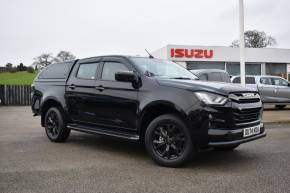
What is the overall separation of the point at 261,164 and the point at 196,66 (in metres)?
22.5

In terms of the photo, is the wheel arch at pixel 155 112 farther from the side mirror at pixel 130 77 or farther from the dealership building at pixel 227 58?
the dealership building at pixel 227 58

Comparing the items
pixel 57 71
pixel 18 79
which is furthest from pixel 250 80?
pixel 18 79

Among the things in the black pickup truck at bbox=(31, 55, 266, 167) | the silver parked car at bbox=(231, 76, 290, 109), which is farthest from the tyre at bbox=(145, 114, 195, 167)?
the silver parked car at bbox=(231, 76, 290, 109)

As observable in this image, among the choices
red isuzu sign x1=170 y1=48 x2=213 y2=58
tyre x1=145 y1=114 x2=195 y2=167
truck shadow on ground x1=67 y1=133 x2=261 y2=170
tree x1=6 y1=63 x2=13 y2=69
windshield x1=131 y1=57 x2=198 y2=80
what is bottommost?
truck shadow on ground x1=67 y1=133 x2=261 y2=170

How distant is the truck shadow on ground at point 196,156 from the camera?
17.5ft

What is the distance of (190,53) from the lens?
2677cm

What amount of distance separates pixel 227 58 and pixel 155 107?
2406cm

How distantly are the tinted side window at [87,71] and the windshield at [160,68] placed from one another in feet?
3.06

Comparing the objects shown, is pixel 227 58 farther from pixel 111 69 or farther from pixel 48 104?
pixel 111 69

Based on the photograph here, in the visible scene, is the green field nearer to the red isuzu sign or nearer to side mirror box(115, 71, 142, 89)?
the red isuzu sign

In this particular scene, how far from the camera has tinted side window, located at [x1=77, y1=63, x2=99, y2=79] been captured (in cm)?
659

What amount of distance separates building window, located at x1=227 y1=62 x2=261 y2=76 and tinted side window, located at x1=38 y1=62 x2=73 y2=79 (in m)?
22.5

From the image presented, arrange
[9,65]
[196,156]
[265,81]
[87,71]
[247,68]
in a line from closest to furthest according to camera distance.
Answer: [196,156] → [87,71] → [265,81] → [247,68] → [9,65]

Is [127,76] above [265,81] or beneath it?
beneath
